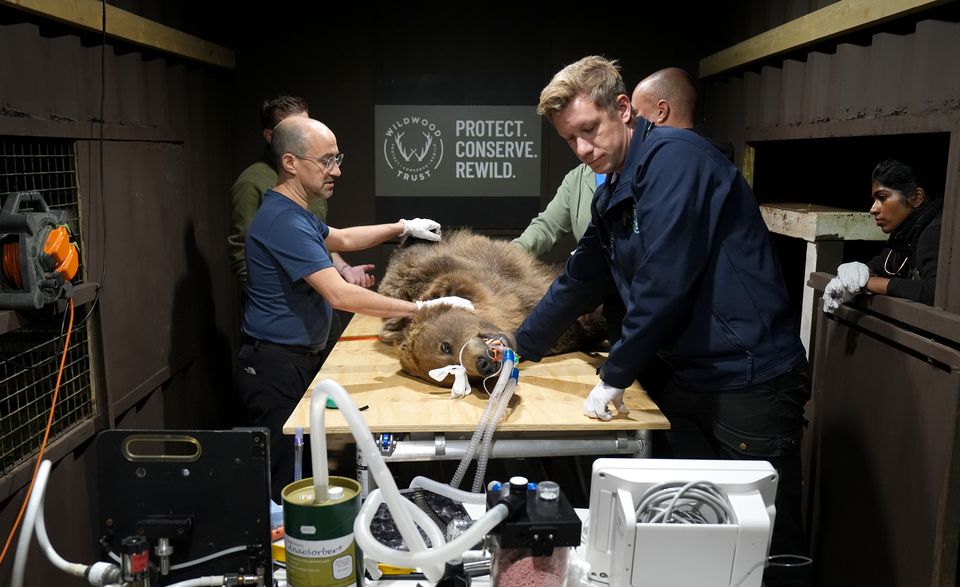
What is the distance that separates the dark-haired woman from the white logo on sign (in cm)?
309

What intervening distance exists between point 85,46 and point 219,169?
187 centimetres

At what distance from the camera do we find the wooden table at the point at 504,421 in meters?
2.32

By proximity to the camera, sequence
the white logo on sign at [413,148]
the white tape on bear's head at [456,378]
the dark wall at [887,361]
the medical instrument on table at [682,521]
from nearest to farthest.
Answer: the medical instrument on table at [682,521] < the dark wall at [887,361] < the white tape on bear's head at [456,378] < the white logo on sign at [413,148]

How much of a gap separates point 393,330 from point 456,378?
78 cm

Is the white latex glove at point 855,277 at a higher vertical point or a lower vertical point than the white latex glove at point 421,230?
lower

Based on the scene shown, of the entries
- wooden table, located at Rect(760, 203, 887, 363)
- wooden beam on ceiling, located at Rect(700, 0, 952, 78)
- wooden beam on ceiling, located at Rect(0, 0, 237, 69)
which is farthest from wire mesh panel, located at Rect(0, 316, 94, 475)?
wooden beam on ceiling, located at Rect(700, 0, 952, 78)

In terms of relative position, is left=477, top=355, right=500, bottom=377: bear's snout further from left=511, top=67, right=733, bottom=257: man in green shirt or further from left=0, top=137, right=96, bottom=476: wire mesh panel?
left=0, top=137, right=96, bottom=476: wire mesh panel

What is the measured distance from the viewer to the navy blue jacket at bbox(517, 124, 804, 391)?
2102 mm

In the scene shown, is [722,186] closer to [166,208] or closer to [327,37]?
[166,208]

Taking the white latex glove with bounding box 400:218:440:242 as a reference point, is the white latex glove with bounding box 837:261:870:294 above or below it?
below

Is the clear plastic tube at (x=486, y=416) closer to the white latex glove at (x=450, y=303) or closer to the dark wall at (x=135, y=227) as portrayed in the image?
the white latex glove at (x=450, y=303)

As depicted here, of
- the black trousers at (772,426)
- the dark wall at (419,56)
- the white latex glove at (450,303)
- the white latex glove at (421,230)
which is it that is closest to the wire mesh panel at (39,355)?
the white latex glove at (450,303)

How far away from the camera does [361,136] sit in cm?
517

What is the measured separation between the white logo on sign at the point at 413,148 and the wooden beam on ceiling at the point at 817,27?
197 cm
